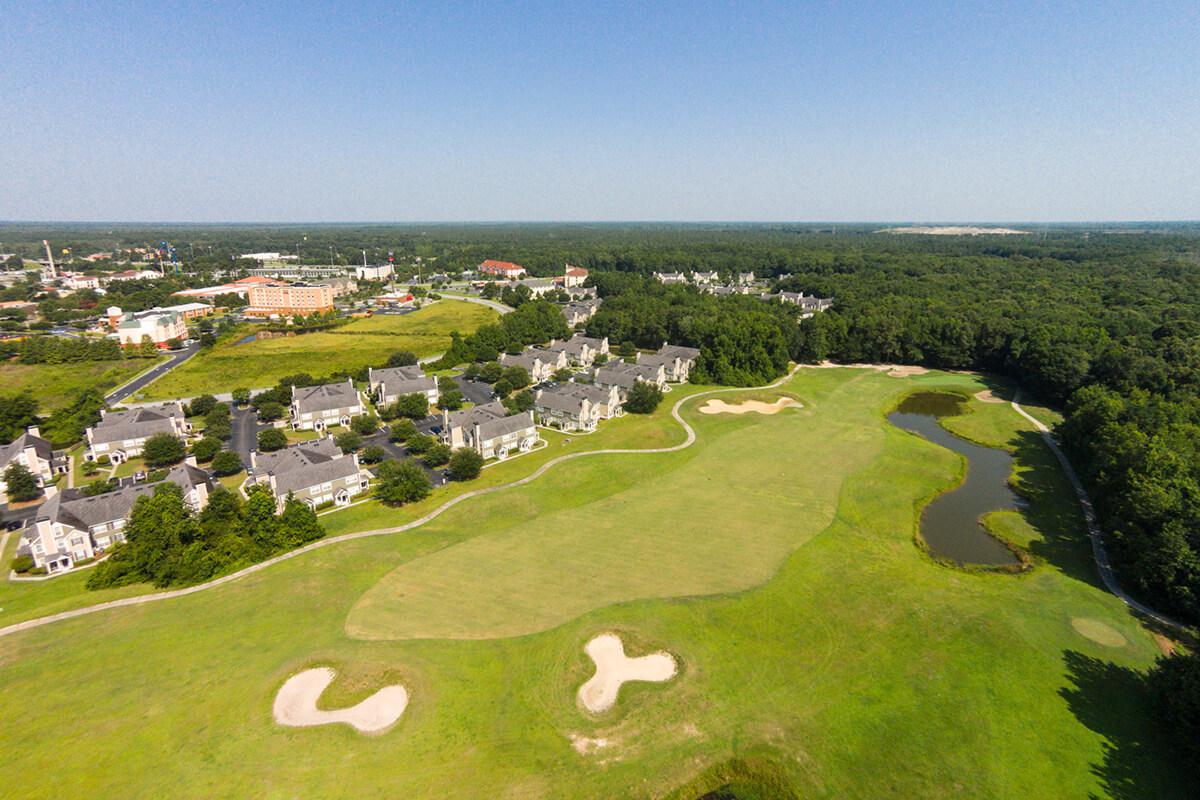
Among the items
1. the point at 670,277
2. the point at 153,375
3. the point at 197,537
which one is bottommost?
the point at 197,537

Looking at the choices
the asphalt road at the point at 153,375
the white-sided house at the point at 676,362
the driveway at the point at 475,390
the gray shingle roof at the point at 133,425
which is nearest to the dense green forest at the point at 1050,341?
the white-sided house at the point at 676,362

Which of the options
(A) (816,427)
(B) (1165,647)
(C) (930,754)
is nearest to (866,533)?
(B) (1165,647)

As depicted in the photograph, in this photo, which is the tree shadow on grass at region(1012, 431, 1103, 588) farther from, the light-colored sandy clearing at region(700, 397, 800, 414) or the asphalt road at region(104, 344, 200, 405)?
the asphalt road at region(104, 344, 200, 405)

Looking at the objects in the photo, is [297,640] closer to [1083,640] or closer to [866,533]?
[866,533]

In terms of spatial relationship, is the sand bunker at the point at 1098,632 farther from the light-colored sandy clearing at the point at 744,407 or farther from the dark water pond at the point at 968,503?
the light-colored sandy clearing at the point at 744,407

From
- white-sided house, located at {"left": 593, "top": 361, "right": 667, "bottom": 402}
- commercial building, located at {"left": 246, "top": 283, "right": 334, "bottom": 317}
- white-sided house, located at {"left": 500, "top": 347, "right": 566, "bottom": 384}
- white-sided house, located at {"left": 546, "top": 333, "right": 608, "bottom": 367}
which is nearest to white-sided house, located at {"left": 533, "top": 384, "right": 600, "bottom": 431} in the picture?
white-sided house, located at {"left": 593, "top": 361, "right": 667, "bottom": 402}

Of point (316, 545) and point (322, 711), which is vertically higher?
point (316, 545)

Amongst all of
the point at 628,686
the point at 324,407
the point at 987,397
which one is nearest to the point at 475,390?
the point at 324,407

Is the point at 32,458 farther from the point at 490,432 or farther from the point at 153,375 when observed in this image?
the point at 153,375
